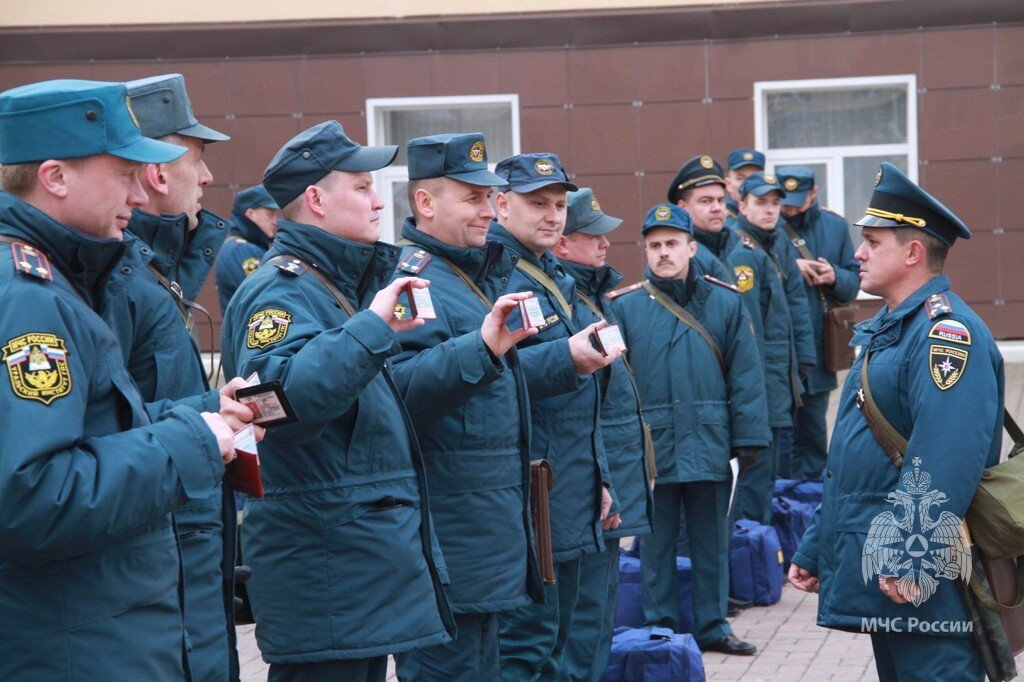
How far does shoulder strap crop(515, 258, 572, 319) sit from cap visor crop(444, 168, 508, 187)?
0.64 meters

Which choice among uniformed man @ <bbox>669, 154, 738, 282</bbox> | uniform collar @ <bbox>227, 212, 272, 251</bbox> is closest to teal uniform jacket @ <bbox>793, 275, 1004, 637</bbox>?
uniformed man @ <bbox>669, 154, 738, 282</bbox>

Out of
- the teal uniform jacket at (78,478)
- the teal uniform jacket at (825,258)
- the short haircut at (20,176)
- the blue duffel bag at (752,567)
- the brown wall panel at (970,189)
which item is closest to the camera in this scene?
the teal uniform jacket at (78,478)

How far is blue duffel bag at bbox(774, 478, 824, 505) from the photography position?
9.59 metres

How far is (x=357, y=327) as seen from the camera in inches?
153

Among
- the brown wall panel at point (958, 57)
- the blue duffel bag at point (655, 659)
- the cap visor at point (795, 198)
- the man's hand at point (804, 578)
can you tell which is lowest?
the blue duffel bag at point (655, 659)

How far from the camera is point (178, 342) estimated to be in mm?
3818

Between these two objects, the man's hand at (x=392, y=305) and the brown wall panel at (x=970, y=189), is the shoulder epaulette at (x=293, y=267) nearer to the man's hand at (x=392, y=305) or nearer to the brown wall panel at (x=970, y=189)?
the man's hand at (x=392, y=305)

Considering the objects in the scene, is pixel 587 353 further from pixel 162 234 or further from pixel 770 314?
pixel 770 314

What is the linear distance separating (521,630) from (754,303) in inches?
158

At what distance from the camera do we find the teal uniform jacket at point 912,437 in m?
4.49

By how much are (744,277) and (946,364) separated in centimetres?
462

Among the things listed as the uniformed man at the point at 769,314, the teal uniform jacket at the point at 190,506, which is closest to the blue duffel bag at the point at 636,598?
the uniformed man at the point at 769,314

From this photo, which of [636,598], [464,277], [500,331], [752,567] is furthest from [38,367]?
[752,567]

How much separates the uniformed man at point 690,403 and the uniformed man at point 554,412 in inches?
58.8
